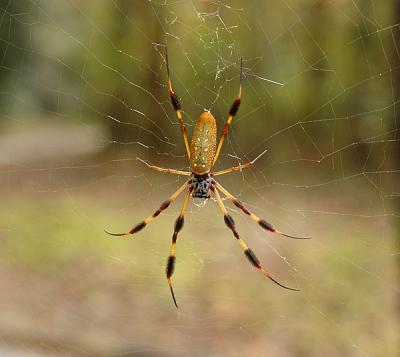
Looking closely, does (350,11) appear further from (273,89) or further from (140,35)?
(140,35)

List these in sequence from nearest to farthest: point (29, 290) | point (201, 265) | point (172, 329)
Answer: point (172, 329)
point (29, 290)
point (201, 265)

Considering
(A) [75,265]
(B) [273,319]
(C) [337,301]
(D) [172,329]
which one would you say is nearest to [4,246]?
(A) [75,265]

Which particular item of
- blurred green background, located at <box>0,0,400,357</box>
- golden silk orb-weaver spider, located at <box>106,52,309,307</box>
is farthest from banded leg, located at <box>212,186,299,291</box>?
blurred green background, located at <box>0,0,400,357</box>

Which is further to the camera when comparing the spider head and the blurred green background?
the blurred green background

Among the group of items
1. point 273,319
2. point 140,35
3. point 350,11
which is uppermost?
point 350,11

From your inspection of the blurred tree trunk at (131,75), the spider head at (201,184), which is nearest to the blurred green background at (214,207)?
the blurred tree trunk at (131,75)

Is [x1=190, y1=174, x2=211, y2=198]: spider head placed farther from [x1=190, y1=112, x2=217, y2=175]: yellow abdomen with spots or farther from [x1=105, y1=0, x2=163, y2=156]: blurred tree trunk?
[x1=105, y1=0, x2=163, y2=156]: blurred tree trunk

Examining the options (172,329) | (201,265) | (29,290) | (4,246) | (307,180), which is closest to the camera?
(172,329)
